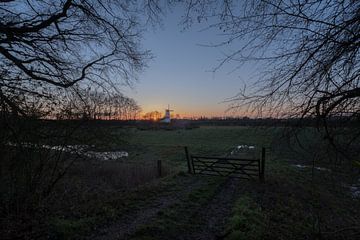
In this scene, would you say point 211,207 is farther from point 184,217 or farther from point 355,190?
point 355,190

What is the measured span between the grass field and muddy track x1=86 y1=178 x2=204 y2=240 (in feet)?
0.07

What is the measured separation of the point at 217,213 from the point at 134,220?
2.46 meters

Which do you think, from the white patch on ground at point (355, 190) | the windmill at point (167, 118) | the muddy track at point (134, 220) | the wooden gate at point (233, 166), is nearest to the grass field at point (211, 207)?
the muddy track at point (134, 220)

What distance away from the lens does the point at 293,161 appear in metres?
19.8

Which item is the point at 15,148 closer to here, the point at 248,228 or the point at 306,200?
the point at 248,228

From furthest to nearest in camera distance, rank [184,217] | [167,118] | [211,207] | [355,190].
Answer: [167,118] → [355,190] → [211,207] → [184,217]

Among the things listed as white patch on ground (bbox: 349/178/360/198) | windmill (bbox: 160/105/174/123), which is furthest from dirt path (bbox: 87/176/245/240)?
windmill (bbox: 160/105/174/123)

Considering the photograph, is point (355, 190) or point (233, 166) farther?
point (233, 166)

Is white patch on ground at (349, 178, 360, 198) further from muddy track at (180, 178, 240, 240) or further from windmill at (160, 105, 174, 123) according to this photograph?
windmill at (160, 105, 174, 123)

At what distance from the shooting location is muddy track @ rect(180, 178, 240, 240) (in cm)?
529

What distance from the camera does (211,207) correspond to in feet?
23.7

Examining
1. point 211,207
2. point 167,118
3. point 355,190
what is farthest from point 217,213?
point 167,118

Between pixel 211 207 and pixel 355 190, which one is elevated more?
pixel 211 207

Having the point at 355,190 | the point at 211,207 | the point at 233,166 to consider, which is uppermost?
the point at 233,166
